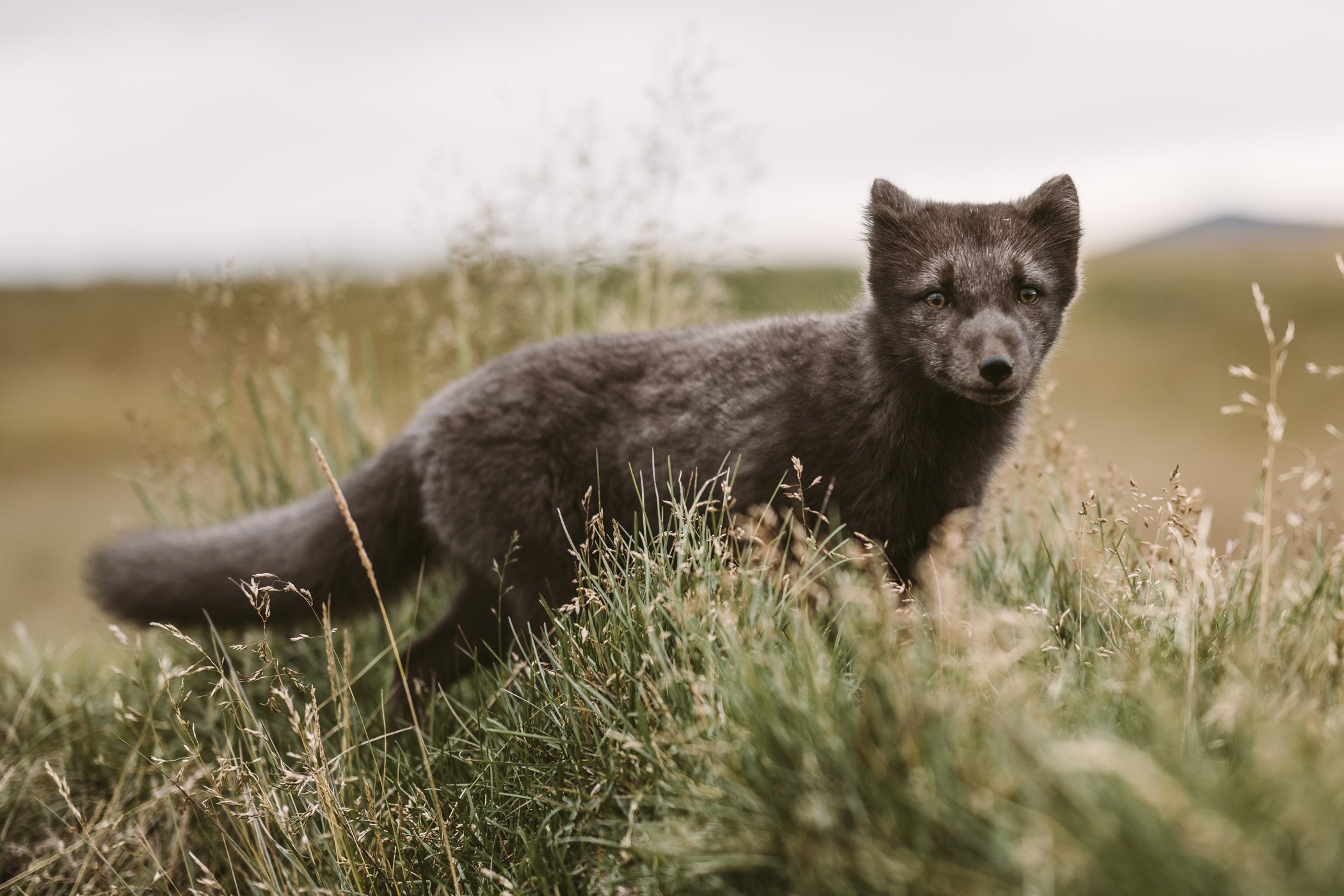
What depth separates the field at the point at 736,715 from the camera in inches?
55.9

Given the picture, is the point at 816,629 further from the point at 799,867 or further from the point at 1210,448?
the point at 1210,448

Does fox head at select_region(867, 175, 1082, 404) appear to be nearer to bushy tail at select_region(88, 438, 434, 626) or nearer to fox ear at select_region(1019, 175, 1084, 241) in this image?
Answer: fox ear at select_region(1019, 175, 1084, 241)

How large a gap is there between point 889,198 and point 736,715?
2224 millimetres

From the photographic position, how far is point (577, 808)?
2041 millimetres

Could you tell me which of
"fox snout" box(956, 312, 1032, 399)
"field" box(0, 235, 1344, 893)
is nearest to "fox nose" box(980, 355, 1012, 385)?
"fox snout" box(956, 312, 1032, 399)

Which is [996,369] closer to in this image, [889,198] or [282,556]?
[889,198]

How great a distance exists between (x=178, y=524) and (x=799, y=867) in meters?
4.21

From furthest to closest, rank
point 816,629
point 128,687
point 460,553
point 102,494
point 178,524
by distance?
point 102,494 < point 178,524 < point 128,687 < point 460,553 < point 816,629

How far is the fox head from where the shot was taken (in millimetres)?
3023

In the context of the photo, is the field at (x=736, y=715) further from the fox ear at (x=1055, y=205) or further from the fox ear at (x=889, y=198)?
the fox ear at (x=1055, y=205)

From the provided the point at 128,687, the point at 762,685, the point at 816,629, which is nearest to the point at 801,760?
the point at 762,685

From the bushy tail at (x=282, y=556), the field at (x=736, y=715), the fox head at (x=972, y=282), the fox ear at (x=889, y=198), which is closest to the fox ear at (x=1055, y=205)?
the fox head at (x=972, y=282)

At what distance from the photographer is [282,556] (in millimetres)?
3660

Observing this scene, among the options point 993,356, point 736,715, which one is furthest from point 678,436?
point 736,715
